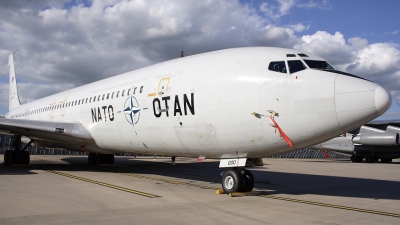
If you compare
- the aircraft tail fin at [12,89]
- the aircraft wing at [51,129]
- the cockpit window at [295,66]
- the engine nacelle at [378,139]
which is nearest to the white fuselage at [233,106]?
the cockpit window at [295,66]

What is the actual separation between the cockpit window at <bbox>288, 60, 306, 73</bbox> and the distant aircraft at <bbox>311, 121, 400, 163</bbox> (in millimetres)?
21071

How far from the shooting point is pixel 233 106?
854 centimetres

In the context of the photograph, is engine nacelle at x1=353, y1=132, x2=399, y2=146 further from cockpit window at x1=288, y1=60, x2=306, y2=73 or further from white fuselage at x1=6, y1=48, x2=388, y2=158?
cockpit window at x1=288, y1=60, x2=306, y2=73

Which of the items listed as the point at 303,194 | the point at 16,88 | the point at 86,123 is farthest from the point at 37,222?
the point at 16,88

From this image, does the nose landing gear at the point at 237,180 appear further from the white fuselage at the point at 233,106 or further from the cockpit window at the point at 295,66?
the cockpit window at the point at 295,66

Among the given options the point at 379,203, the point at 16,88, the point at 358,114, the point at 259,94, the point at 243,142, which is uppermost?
the point at 16,88

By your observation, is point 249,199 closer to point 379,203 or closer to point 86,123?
point 379,203

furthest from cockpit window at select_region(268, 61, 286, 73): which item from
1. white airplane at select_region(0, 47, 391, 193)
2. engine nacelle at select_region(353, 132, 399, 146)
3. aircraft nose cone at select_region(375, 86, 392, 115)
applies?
engine nacelle at select_region(353, 132, 399, 146)

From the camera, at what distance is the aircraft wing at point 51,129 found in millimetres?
14170

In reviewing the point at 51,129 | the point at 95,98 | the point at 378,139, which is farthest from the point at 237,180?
the point at 378,139

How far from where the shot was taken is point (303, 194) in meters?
9.70

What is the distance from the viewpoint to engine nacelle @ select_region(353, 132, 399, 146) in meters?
26.1

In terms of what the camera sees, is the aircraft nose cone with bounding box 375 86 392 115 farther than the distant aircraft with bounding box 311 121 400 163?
No

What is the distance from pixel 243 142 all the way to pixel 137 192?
3.26 m
